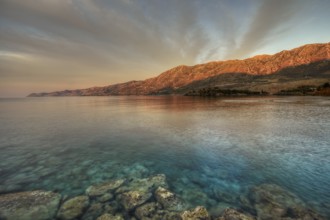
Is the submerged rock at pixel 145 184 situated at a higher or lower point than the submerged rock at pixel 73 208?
lower

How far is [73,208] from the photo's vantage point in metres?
15.9

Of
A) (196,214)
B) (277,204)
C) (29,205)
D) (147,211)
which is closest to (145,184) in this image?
(147,211)

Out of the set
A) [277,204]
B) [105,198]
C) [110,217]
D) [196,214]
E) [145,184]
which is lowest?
[145,184]

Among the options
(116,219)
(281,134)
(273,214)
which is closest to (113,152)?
(116,219)

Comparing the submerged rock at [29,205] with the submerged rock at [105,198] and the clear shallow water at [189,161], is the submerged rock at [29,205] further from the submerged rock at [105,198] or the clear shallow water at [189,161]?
the submerged rock at [105,198]

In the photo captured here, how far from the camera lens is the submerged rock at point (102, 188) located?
60.0ft

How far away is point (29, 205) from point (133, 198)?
28.8ft

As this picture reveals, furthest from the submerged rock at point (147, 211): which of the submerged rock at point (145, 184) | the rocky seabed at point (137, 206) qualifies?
the submerged rock at point (145, 184)

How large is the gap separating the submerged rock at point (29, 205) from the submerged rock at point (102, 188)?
275 centimetres

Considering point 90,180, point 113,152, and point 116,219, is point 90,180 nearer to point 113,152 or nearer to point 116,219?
point 116,219

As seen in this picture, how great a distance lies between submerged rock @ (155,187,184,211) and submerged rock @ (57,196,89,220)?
624cm

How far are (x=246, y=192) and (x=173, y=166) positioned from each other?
1005 cm

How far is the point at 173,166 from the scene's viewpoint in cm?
2584

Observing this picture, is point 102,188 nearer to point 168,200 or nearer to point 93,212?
point 93,212
